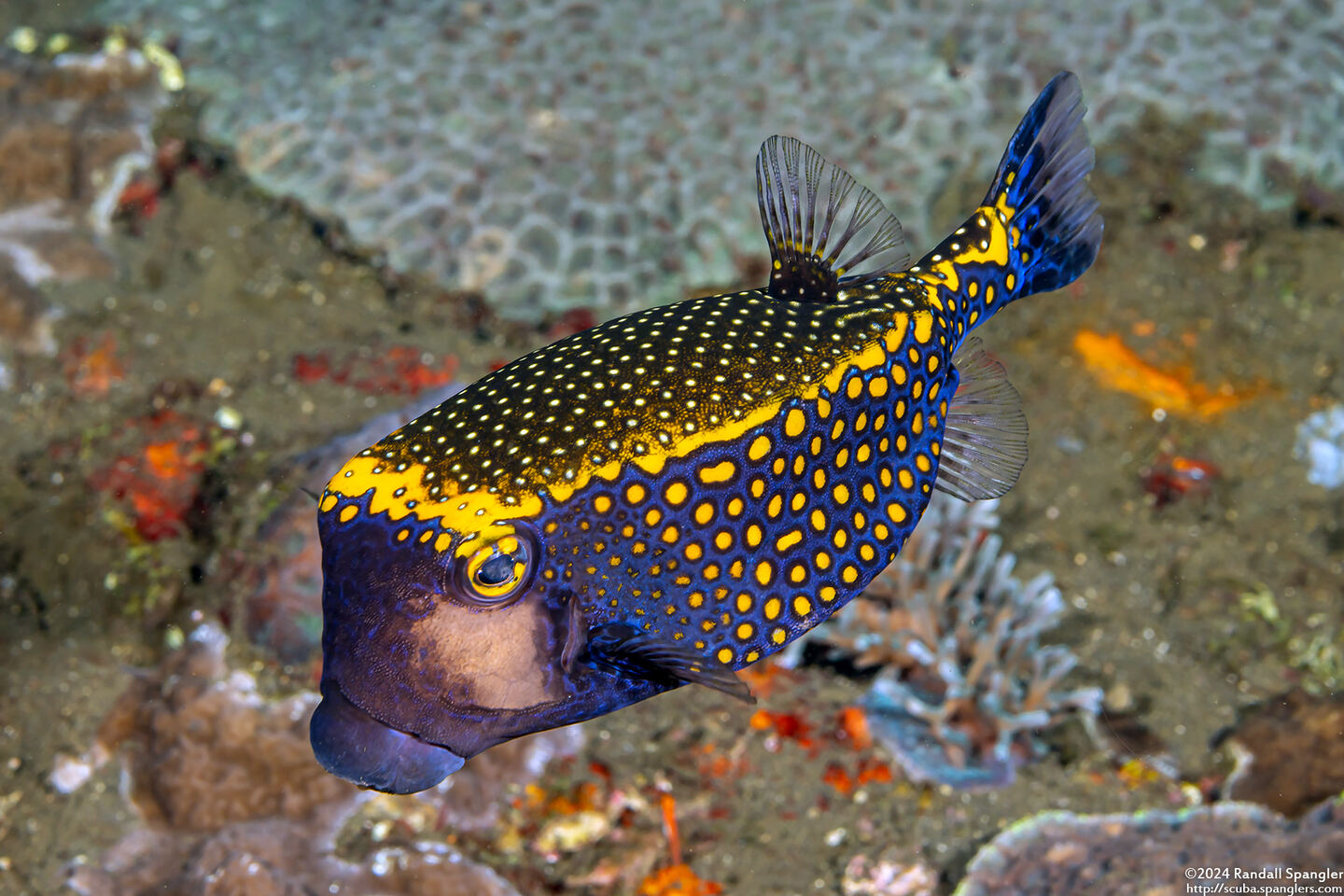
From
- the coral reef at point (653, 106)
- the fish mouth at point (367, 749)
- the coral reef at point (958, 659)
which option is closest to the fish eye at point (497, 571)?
the fish mouth at point (367, 749)

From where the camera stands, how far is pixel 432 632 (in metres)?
1.87

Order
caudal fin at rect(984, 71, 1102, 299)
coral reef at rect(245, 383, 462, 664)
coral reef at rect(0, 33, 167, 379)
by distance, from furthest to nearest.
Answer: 1. coral reef at rect(0, 33, 167, 379)
2. coral reef at rect(245, 383, 462, 664)
3. caudal fin at rect(984, 71, 1102, 299)

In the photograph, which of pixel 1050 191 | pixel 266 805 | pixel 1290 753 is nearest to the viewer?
pixel 1050 191

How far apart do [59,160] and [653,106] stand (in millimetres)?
3562

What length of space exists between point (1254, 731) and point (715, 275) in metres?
3.48

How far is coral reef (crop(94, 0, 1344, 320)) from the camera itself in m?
5.39

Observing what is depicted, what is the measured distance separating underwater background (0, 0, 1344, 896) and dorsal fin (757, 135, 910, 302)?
201 centimetres

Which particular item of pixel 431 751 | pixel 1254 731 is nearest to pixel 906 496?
pixel 431 751

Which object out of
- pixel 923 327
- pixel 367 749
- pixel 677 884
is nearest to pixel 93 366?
pixel 677 884

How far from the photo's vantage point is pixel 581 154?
558 centimetres

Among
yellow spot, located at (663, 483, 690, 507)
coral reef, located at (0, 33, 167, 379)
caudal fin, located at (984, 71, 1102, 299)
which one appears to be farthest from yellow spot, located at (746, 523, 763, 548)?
coral reef, located at (0, 33, 167, 379)

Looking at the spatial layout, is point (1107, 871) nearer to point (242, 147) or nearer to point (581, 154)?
point (581, 154)

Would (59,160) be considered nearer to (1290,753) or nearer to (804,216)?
(804,216)

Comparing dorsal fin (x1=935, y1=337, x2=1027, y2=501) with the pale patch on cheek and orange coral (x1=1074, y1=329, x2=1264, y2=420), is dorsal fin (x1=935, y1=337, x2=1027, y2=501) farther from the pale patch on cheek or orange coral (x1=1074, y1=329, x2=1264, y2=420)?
orange coral (x1=1074, y1=329, x2=1264, y2=420)
